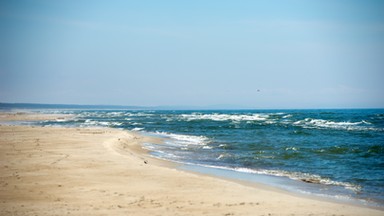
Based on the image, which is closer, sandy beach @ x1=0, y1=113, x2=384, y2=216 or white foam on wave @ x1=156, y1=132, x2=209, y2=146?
sandy beach @ x1=0, y1=113, x2=384, y2=216

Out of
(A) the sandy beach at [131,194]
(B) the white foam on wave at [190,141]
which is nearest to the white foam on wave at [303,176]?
(A) the sandy beach at [131,194]

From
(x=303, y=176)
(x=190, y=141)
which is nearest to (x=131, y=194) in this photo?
(x=303, y=176)

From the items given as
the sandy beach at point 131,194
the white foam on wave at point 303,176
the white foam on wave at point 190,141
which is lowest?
the white foam on wave at point 190,141

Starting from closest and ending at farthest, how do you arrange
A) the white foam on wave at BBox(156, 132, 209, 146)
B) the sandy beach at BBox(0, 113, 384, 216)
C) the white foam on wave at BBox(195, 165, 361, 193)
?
the sandy beach at BBox(0, 113, 384, 216)
the white foam on wave at BBox(195, 165, 361, 193)
the white foam on wave at BBox(156, 132, 209, 146)

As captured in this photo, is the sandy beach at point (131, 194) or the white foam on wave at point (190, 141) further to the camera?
the white foam on wave at point (190, 141)

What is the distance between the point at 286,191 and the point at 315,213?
10.2 ft

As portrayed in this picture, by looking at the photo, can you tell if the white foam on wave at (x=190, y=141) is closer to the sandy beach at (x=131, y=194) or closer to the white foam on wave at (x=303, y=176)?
the white foam on wave at (x=303, y=176)

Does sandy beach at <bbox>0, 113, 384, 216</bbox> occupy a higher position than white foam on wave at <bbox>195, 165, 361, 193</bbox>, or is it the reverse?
sandy beach at <bbox>0, 113, 384, 216</bbox>

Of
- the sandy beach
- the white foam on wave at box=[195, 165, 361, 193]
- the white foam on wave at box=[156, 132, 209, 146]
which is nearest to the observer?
the sandy beach

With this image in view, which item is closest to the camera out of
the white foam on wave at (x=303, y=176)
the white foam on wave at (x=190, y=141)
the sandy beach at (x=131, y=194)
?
the sandy beach at (x=131, y=194)

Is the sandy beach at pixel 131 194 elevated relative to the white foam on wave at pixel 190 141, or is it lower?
elevated

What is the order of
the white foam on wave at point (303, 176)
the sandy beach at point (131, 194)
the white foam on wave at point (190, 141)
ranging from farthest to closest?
1. the white foam on wave at point (190, 141)
2. the white foam on wave at point (303, 176)
3. the sandy beach at point (131, 194)

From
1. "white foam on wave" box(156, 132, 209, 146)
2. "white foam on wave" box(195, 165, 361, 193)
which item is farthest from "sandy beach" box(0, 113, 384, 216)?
"white foam on wave" box(156, 132, 209, 146)

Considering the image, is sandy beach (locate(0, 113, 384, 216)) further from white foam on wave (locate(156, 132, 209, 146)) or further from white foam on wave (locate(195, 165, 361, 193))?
white foam on wave (locate(156, 132, 209, 146))
